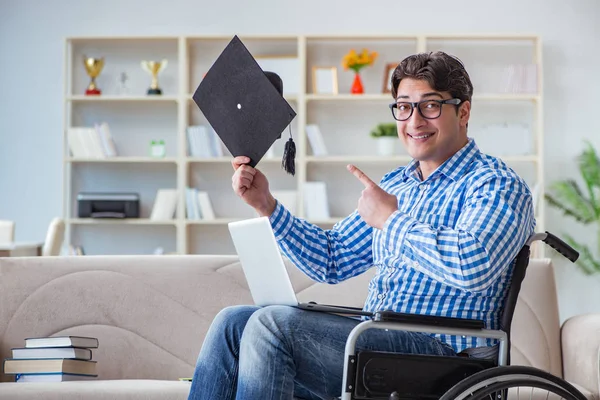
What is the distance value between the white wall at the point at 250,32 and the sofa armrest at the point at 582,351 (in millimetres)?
3421

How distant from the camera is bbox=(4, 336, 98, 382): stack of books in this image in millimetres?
2322

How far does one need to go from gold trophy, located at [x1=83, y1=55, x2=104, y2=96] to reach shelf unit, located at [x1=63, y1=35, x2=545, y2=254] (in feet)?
0.39

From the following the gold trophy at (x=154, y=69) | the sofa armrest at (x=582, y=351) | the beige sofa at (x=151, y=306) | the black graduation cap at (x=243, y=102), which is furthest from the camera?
the gold trophy at (x=154, y=69)

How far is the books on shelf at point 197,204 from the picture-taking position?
5.69m

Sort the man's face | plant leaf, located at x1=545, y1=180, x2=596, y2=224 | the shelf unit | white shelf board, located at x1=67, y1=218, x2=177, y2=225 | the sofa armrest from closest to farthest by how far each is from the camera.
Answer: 1. the man's face
2. the sofa armrest
3. plant leaf, located at x1=545, y1=180, x2=596, y2=224
4. white shelf board, located at x1=67, y1=218, x2=177, y2=225
5. the shelf unit

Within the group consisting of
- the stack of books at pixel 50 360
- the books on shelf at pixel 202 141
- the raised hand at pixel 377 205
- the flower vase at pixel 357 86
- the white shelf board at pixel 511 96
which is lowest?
the stack of books at pixel 50 360

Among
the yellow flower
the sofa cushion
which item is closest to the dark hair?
the sofa cushion

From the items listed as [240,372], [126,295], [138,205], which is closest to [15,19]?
[138,205]

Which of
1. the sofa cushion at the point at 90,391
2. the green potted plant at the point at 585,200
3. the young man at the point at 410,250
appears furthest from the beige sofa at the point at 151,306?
the green potted plant at the point at 585,200

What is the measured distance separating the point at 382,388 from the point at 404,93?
67 cm

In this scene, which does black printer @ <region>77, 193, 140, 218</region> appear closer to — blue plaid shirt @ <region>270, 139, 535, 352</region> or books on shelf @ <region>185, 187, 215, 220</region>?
books on shelf @ <region>185, 187, 215, 220</region>

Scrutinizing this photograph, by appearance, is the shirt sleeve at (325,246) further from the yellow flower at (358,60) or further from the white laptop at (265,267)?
the yellow flower at (358,60)

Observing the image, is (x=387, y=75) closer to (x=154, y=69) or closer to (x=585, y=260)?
(x=154, y=69)

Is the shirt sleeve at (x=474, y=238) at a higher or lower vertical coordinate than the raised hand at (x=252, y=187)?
lower
